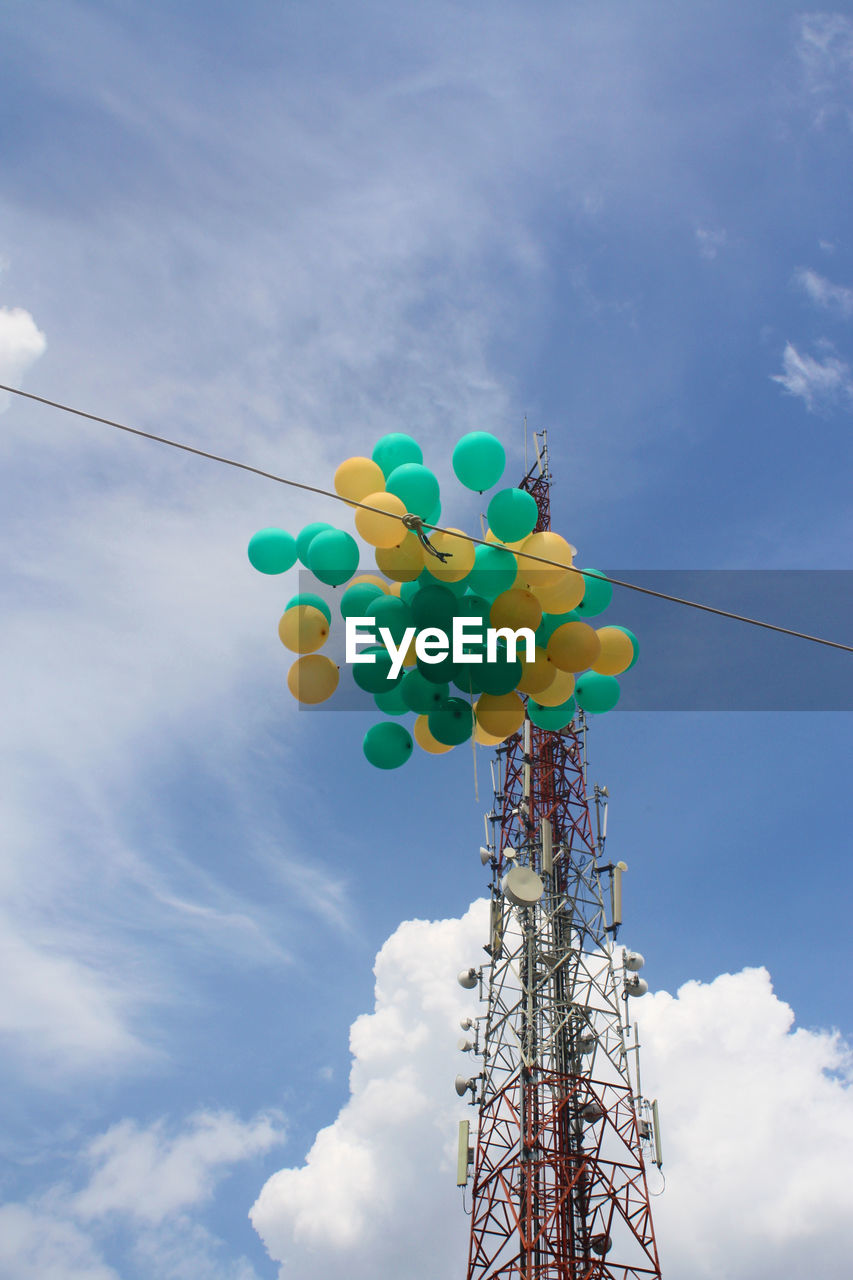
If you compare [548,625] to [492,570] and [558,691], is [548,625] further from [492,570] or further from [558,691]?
[492,570]

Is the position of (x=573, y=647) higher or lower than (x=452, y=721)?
higher

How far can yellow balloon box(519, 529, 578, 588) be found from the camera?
6.99 metres

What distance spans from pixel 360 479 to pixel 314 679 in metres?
1.58

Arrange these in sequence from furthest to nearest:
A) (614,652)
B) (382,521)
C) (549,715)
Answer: (549,715), (614,652), (382,521)

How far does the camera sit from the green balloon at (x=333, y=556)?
22.7 feet

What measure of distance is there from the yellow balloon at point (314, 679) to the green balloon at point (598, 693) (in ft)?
7.21

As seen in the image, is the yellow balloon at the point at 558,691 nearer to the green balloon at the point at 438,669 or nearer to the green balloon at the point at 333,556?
the green balloon at the point at 438,669

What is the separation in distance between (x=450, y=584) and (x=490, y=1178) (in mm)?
18276

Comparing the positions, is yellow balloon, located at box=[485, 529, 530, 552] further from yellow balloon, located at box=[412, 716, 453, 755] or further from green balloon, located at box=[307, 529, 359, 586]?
yellow balloon, located at box=[412, 716, 453, 755]

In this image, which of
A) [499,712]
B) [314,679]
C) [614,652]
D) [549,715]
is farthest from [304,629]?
[614,652]

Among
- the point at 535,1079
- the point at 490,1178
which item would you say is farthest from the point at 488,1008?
the point at 490,1178

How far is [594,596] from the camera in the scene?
302 inches

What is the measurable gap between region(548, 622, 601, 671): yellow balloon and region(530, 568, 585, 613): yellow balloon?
16cm

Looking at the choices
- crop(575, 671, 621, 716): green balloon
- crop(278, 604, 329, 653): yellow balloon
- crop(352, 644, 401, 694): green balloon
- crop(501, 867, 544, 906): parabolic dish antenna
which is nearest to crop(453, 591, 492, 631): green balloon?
crop(352, 644, 401, 694): green balloon
